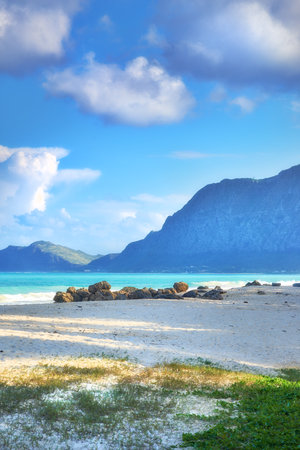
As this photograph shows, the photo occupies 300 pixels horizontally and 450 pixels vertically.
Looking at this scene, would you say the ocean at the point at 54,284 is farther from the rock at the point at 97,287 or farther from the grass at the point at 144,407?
the grass at the point at 144,407

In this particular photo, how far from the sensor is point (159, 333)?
1931cm

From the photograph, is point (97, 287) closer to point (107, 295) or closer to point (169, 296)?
point (107, 295)

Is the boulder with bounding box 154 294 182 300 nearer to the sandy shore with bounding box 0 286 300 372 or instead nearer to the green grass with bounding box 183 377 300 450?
the sandy shore with bounding box 0 286 300 372

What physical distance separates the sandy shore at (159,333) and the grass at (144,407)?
1903 mm

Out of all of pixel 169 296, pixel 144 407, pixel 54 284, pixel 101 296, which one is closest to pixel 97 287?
pixel 101 296

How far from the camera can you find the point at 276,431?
7.39m

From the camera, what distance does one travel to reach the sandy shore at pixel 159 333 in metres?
14.7

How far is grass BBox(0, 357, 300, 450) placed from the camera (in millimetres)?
7414

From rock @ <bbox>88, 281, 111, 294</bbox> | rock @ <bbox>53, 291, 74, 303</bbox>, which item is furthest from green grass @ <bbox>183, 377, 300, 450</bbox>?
rock @ <bbox>88, 281, 111, 294</bbox>

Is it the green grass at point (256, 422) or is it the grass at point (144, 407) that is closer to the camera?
the green grass at point (256, 422)

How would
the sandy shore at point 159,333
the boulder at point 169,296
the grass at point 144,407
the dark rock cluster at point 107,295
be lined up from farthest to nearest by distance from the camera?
1. the boulder at point 169,296
2. the dark rock cluster at point 107,295
3. the sandy shore at point 159,333
4. the grass at point 144,407

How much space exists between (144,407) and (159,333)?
33.6 ft

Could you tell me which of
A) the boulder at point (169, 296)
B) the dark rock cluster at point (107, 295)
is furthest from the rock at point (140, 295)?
the boulder at point (169, 296)

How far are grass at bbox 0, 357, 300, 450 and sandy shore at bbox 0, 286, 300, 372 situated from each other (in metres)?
1.90
